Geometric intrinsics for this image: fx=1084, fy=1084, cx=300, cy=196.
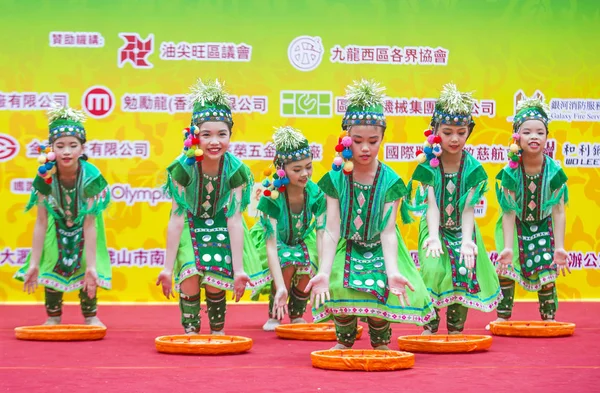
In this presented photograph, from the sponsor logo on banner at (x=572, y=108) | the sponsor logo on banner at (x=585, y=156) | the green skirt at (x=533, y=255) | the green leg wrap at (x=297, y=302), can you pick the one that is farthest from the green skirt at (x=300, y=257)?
the sponsor logo on banner at (x=585, y=156)

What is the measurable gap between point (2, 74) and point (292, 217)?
9.76 ft

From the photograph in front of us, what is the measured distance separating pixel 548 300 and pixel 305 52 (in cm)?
289

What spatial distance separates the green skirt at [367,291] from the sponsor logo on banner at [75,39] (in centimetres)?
393

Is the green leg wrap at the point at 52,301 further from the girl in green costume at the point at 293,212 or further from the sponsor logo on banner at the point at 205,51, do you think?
the sponsor logo on banner at the point at 205,51

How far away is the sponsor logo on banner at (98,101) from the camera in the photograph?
8.25 metres

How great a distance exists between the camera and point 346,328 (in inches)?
196

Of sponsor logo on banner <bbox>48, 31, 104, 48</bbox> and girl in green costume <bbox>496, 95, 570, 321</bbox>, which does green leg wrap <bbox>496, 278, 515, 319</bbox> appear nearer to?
girl in green costume <bbox>496, 95, 570, 321</bbox>

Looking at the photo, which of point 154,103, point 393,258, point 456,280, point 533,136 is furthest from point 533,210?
point 154,103

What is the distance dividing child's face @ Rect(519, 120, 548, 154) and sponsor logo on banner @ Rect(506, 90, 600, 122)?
2236 mm

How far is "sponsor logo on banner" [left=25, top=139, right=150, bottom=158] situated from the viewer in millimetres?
8242

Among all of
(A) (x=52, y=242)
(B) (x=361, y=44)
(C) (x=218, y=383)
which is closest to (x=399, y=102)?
(B) (x=361, y=44)

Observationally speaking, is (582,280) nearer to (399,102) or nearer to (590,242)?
(590,242)

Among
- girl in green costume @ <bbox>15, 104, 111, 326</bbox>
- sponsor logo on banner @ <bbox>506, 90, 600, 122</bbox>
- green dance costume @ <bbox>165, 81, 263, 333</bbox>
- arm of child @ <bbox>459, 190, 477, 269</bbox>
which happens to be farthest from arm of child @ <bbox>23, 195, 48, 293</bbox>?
sponsor logo on banner @ <bbox>506, 90, 600, 122</bbox>

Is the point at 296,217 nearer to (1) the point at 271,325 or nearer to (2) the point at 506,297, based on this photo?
(1) the point at 271,325
